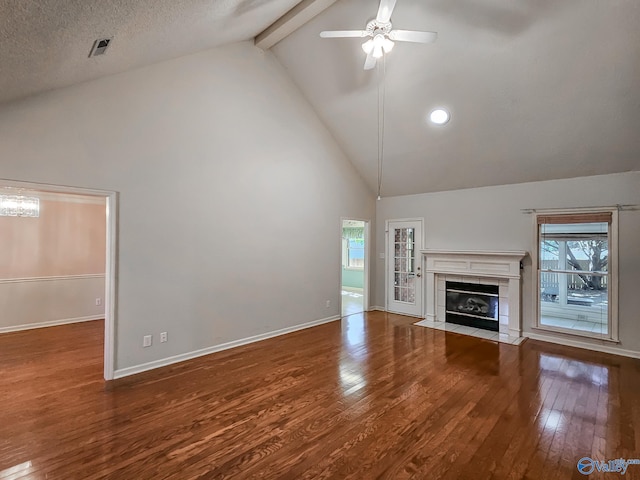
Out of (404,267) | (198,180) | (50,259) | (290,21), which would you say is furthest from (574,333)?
(50,259)

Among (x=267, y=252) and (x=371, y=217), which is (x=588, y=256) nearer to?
(x=371, y=217)

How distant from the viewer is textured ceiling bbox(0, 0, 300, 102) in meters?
1.70

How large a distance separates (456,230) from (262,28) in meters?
4.67

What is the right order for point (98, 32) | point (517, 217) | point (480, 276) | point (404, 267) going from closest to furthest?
point (98, 32) → point (517, 217) → point (480, 276) → point (404, 267)

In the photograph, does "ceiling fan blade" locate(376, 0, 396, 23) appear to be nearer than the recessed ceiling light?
Yes

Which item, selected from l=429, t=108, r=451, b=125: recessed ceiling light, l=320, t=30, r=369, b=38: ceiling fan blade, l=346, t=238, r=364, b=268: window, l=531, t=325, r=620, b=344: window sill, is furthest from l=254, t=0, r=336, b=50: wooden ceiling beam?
l=346, t=238, r=364, b=268: window

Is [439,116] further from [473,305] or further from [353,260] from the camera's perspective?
[353,260]

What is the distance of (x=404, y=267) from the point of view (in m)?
6.82

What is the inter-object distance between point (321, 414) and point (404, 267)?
452 cm

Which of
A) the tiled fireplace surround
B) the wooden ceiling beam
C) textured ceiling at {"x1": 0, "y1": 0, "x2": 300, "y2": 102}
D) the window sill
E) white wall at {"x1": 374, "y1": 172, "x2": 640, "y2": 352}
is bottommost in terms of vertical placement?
the window sill

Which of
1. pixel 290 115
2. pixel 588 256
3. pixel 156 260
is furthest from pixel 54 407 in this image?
pixel 588 256

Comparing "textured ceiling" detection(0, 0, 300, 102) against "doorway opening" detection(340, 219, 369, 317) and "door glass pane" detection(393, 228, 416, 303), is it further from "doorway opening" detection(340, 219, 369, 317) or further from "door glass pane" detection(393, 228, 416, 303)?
"doorway opening" detection(340, 219, 369, 317)

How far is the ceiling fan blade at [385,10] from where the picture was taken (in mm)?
2750

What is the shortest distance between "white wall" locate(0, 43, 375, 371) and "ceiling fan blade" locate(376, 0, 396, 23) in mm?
2383
